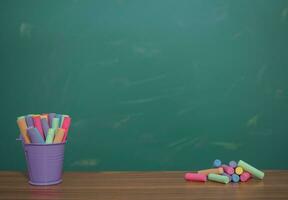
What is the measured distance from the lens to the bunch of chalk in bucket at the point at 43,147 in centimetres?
98

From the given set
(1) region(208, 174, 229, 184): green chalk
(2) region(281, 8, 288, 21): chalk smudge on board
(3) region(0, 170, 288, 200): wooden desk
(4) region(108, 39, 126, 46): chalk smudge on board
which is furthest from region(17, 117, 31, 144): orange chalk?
(2) region(281, 8, 288, 21): chalk smudge on board

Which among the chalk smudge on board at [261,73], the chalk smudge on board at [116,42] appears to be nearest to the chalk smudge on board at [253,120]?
the chalk smudge on board at [261,73]

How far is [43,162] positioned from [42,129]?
9 centimetres

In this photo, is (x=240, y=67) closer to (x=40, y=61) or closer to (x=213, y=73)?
(x=213, y=73)

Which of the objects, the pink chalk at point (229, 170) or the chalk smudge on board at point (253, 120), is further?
the chalk smudge on board at point (253, 120)

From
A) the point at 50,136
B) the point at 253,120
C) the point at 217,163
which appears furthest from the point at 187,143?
the point at 50,136

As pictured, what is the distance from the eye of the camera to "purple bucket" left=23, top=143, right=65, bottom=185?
3.23ft

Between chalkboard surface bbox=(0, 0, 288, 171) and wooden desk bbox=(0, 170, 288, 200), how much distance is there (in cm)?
9

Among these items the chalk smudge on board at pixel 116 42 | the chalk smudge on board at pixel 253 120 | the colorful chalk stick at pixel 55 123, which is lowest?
the chalk smudge on board at pixel 253 120

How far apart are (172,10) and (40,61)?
46 cm

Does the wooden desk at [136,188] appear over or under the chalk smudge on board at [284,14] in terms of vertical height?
under

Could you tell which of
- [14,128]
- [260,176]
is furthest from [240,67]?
[14,128]

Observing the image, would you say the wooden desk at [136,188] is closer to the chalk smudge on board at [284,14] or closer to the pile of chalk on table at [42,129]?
the pile of chalk on table at [42,129]

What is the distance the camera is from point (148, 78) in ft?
3.87
